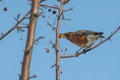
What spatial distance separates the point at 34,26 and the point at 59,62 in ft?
4.22

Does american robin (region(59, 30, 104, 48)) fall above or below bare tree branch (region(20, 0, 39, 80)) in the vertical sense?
below

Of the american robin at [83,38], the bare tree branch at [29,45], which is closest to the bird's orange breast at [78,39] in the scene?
the american robin at [83,38]

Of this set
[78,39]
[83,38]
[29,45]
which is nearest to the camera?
[29,45]

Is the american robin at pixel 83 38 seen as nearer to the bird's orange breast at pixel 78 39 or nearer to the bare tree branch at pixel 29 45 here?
the bird's orange breast at pixel 78 39

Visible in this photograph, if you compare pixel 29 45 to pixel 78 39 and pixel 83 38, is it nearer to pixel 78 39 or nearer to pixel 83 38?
pixel 78 39

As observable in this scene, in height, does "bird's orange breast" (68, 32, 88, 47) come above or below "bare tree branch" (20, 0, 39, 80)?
below

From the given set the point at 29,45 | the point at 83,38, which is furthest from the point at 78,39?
the point at 29,45

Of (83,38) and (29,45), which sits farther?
(83,38)

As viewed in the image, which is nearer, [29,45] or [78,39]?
[29,45]

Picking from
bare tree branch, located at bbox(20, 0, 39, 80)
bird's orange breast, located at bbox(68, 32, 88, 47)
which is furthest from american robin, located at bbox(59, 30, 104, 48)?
bare tree branch, located at bbox(20, 0, 39, 80)

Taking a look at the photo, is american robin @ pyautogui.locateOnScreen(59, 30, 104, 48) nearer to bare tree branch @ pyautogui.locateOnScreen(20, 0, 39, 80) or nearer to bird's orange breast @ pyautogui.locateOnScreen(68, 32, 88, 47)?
bird's orange breast @ pyautogui.locateOnScreen(68, 32, 88, 47)

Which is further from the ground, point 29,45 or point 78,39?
point 29,45

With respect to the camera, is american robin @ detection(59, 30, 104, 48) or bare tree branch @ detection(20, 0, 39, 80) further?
american robin @ detection(59, 30, 104, 48)

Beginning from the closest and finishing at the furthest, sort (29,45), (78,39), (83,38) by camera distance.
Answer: (29,45) → (78,39) → (83,38)
